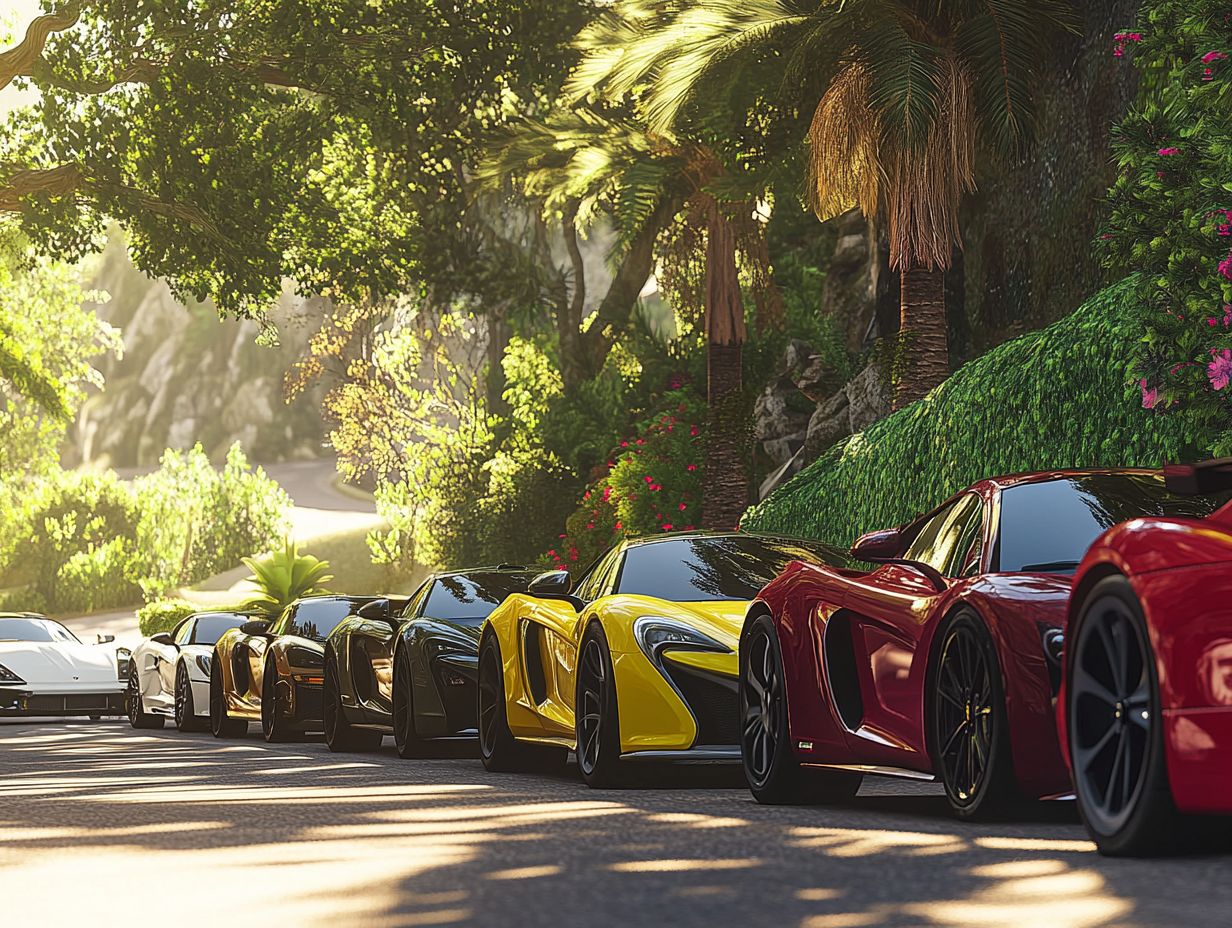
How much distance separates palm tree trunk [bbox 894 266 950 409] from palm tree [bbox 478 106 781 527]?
209 inches

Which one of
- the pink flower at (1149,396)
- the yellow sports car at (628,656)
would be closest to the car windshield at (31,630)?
the yellow sports car at (628,656)

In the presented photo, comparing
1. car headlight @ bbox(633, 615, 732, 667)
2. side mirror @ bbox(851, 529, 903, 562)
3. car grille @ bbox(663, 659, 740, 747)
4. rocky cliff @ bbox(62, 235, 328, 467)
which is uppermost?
rocky cliff @ bbox(62, 235, 328, 467)

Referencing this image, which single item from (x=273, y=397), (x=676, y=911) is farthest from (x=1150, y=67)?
(x=273, y=397)

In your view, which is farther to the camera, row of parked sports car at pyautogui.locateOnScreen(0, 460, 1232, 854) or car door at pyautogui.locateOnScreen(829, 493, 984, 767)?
car door at pyautogui.locateOnScreen(829, 493, 984, 767)

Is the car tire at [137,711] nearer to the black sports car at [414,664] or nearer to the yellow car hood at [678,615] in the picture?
the black sports car at [414,664]

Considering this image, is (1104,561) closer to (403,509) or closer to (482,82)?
(482,82)

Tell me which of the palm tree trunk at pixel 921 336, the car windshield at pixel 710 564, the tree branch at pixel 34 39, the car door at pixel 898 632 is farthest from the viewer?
the tree branch at pixel 34 39

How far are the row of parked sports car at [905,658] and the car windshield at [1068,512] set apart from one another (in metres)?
0.01

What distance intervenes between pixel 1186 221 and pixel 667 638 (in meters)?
5.00

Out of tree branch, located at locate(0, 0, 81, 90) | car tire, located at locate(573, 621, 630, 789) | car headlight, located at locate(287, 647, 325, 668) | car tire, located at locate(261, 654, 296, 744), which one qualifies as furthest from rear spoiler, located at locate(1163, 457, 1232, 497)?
tree branch, located at locate(0, 0, 81, 90)

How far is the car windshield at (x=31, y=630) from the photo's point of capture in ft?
78.0

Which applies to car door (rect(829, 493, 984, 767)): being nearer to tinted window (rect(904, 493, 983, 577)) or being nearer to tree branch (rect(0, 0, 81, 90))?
tinted window (rect(904, 493, 983, 577))

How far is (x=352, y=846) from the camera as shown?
23.3 ft

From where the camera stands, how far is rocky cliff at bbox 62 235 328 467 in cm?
11244
